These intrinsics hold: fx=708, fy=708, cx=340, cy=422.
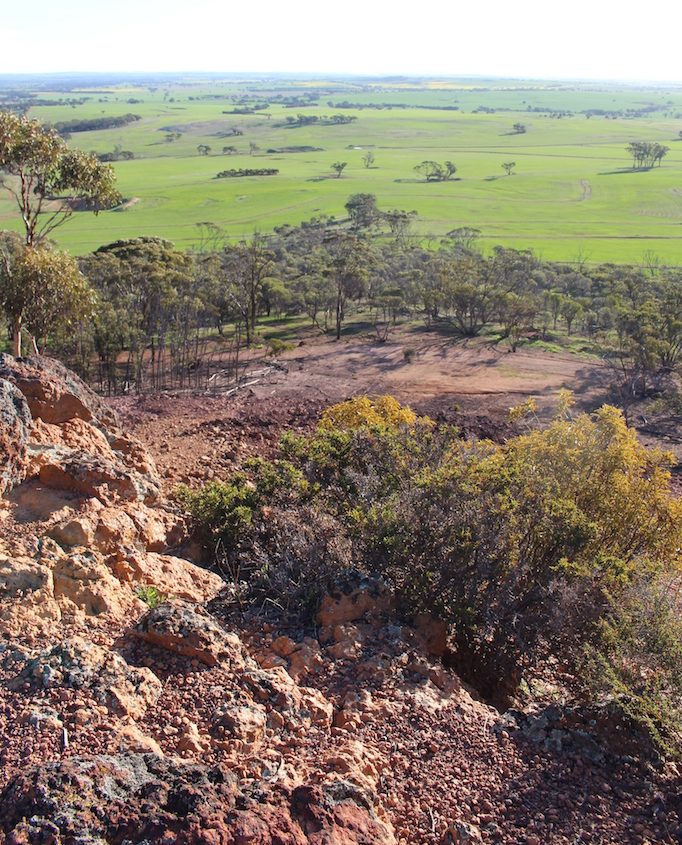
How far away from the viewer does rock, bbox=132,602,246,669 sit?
321 inches

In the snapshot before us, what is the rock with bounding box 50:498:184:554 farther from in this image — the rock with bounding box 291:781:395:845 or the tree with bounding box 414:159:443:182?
the tree with bounding box 414:159:443:182

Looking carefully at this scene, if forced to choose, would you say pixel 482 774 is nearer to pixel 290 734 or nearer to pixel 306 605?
pixel 290 734

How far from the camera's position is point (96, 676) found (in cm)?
729

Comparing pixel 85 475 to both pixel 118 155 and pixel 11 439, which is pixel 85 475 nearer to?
pixel 11 439

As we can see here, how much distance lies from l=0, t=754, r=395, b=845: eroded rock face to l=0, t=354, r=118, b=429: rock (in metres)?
7.74

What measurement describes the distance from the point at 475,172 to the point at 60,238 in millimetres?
77159

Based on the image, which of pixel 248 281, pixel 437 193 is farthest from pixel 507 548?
Result: pixel 437 193

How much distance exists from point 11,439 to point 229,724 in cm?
551

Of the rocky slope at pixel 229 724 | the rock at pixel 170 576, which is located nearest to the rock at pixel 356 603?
the rocky slope at pixel 229 724

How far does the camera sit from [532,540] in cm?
1123

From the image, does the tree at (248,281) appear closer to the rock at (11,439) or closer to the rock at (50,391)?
the rock at (50,391)

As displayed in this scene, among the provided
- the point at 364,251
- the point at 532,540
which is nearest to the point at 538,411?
the point at 532,540

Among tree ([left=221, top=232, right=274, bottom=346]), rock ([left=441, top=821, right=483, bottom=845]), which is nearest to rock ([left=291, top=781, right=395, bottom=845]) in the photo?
rock ([left=441, top=821, right=483, bottom=845])

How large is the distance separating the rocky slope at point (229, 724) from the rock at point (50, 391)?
1.16 meters
